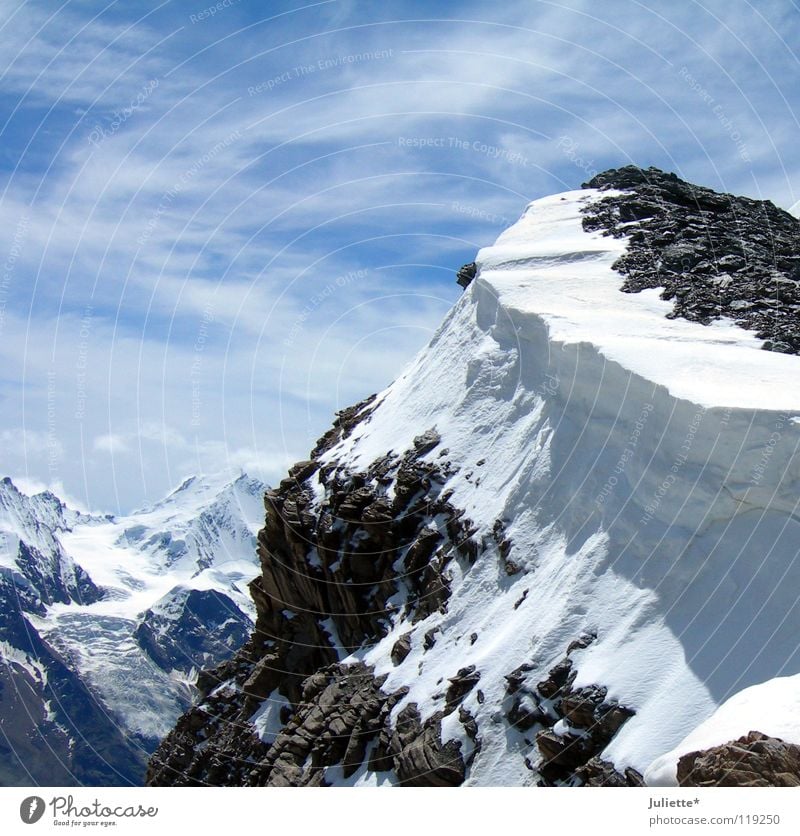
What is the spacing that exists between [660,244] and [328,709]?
131ft

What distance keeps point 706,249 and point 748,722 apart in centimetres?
4707

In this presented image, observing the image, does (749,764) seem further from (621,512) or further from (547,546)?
(547,546)

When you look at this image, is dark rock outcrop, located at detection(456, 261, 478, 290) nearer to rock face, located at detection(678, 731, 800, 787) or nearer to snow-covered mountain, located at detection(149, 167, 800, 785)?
snow-covered mountain, located at detection(149, 167, 800, 785)

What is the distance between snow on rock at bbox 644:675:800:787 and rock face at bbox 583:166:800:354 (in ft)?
81.2

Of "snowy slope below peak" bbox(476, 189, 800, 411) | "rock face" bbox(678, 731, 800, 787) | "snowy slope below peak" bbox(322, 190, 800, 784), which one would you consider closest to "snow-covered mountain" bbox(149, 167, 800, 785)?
"snowy slope below peak" bbox(322, 190, 800, 784)

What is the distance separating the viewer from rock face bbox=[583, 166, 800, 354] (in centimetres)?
5050

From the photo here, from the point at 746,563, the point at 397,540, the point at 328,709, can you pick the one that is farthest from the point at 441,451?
the point at 746,563

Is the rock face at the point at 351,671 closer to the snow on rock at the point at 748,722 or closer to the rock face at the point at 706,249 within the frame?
the snow on rock at the point at 748,722

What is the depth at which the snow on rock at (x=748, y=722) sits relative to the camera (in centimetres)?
2004

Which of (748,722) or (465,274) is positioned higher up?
(465,274)

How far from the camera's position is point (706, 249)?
62.5 meters

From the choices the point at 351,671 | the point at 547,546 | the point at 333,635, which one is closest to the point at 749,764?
the point at 547,546

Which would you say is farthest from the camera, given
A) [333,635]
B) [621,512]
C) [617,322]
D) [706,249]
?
[706,249]

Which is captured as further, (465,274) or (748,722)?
(465,274)
